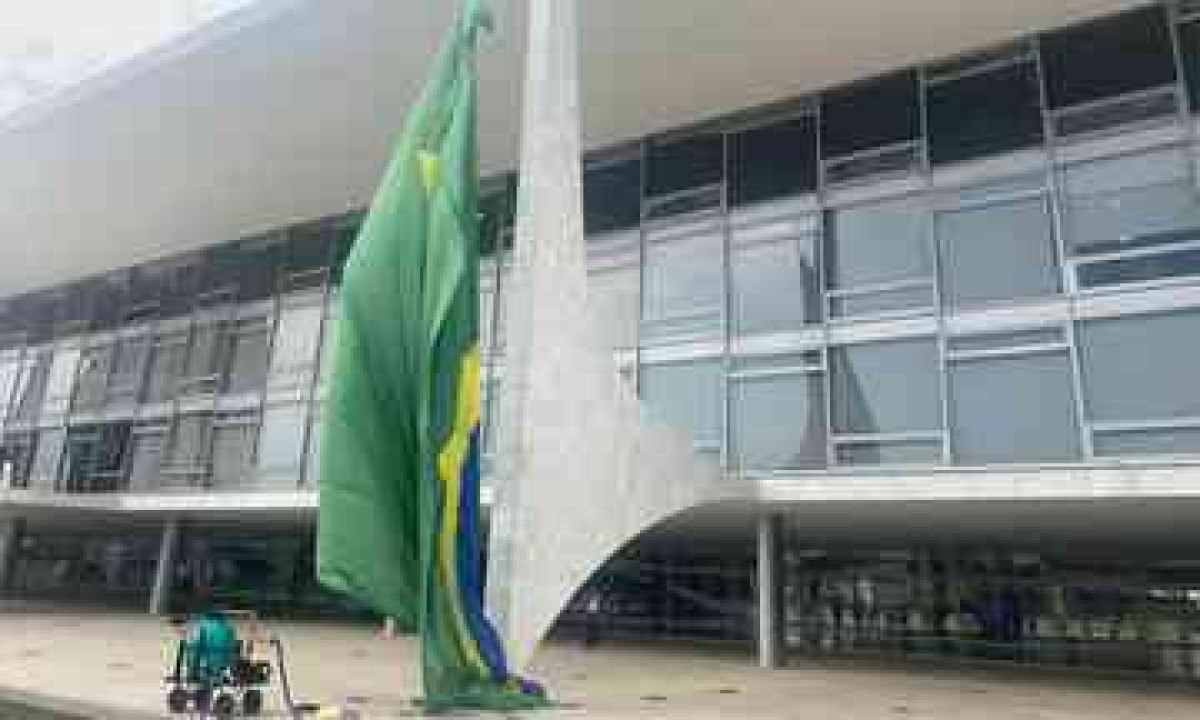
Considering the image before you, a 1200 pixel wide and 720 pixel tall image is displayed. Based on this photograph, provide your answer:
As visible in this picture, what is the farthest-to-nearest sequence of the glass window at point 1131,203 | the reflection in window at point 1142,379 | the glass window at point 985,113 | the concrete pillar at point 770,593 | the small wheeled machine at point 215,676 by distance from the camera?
the concrete pillar at point 770,593
the glass window at point 985,113
the glass window at point 1131,203
the reflection in window at point 1142,379
the small wheeled machine at point 215,676

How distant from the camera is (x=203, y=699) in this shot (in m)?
9.52

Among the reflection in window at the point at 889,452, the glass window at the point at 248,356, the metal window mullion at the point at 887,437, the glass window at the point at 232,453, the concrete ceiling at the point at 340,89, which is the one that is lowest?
the reflection in window at the point at 889,452

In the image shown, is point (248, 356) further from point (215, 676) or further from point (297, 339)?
point (215, 676)

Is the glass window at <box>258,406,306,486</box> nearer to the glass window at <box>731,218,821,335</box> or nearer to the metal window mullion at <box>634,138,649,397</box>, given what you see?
the metal window mullion at <box>634,138,649,397</box>

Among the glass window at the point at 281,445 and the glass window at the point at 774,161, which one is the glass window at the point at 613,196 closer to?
the glass window at the point at 774,161

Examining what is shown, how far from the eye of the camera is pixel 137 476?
2456 centimetres

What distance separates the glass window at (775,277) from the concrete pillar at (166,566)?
48.6 feet

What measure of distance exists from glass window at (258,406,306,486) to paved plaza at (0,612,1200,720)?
3.61 meters

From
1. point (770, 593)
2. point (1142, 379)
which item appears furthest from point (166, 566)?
point (1142, 379)

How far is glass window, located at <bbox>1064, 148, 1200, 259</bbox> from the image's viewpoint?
13656mm

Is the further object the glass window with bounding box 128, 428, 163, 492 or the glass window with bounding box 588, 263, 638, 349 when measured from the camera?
the glass window with bounding box 128, 428, 163, 492

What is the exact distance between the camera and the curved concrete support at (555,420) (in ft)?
36.1

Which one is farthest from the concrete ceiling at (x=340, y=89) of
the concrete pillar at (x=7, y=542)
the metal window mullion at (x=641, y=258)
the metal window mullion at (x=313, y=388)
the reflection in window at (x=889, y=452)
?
the concrete pillar at (x=7, y=542)

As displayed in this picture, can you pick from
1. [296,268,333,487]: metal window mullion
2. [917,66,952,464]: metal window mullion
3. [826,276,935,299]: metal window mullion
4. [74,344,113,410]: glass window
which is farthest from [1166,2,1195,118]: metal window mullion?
[74,344,113,410]: glass window
